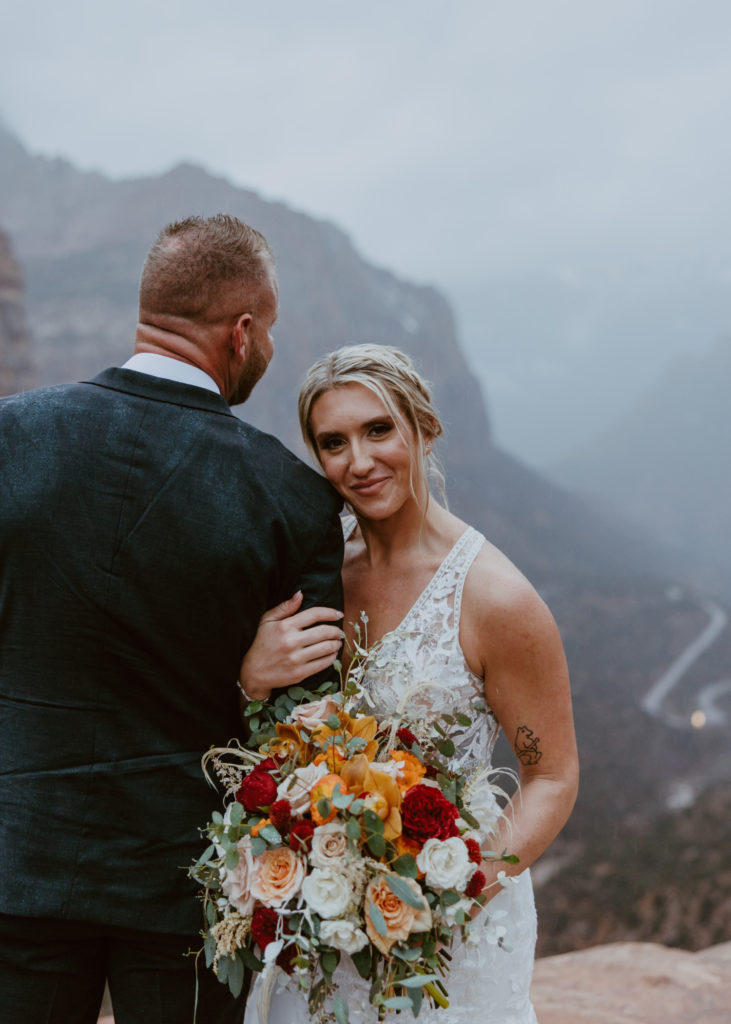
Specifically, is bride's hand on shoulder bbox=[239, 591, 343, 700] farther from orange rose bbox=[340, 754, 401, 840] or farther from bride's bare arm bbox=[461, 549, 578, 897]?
bride's bare arm bbox=[461, 549, 578, 897]

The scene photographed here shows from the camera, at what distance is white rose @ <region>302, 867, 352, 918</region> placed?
144 cm

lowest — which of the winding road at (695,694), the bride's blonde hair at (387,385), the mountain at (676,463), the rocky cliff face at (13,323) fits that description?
the mountain at (676,463)

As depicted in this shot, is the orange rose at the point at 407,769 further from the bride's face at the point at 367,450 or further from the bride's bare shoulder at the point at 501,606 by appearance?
the bride's face at the point at 367,450

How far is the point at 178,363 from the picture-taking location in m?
1.80

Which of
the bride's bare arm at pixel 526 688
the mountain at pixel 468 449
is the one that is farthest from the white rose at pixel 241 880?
the mountain at pixel 468 449

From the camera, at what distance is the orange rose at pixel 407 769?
5.26ft

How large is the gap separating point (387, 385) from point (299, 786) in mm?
1129

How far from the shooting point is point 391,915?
4.82 ft

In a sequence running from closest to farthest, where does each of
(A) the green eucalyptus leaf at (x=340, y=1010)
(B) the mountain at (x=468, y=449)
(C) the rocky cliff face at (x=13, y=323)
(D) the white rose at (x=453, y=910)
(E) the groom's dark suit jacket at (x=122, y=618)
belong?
(A) the green eucalyptus leaf at (x=340, y=1010), (D) the white rose at (x=453, y=910), (E) the groom's dark suit jacket at (x=122, y=618), (C) the rocky cliff face at (x=13, y=323), (B) the mountain at (x=468, y=449)

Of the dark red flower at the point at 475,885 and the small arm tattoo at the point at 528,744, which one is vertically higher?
the dark red flower at the point at 475,885

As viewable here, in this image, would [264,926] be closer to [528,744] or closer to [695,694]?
[528,744]

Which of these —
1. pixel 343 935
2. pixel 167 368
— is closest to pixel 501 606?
pixel 343 935

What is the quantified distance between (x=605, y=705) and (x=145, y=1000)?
4479 cm

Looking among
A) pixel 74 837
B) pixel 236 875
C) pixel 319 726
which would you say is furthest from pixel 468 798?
pixel 74 837
